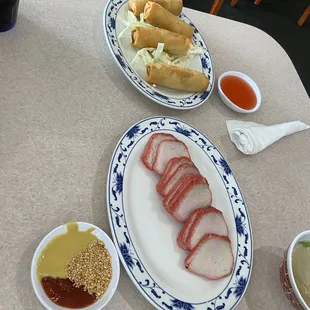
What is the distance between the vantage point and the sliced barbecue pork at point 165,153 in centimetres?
120

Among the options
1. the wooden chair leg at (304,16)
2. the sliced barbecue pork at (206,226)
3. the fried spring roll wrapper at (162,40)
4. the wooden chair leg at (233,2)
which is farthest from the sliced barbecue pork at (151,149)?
the wooden chair leg at (304,16)

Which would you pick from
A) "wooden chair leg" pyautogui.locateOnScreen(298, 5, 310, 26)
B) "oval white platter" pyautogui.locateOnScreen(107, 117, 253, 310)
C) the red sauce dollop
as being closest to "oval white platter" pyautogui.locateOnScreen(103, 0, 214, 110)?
"oval white platter" pyautogui.locateOnScreen(107, 117, 253, 310)

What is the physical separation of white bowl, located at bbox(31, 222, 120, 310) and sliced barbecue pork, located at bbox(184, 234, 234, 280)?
0.74ft

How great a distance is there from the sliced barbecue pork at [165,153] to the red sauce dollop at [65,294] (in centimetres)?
45

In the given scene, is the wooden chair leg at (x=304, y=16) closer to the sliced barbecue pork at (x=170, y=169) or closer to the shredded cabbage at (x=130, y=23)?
the shredded cabbage at (x=130, y=23)

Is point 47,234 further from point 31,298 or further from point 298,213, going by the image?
point 298,213

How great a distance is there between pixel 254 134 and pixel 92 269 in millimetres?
824

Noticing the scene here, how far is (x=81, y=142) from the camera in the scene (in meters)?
1.18

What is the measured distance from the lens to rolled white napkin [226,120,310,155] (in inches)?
55.7

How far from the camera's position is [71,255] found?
0.92 m

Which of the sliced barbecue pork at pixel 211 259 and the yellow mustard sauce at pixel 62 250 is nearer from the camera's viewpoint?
the yellow mustard sauce at pixel 62 250

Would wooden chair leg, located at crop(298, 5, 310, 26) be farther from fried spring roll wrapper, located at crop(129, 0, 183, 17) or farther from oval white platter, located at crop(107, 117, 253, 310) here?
oval white platter, located at crop(107, 117, 253, 310)

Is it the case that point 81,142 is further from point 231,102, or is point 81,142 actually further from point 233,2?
point 233,2

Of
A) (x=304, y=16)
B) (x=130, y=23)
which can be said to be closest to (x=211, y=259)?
(x=130, y=23)
